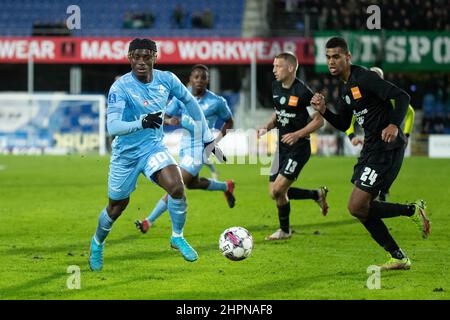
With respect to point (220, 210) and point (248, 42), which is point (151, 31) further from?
point (220, 210)

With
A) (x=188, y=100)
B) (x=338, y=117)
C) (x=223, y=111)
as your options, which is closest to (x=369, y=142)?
(x=338, y=117)

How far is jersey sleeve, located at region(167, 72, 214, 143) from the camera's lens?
31.5 feet

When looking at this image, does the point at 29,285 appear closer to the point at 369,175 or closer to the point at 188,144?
the point at 369,175

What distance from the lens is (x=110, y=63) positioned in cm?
4078

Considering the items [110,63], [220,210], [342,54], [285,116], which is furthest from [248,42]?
[342,54]

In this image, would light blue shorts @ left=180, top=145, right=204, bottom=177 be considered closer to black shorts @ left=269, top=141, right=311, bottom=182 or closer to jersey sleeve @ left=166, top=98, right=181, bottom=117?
jersey sleeve @ left=166, top=98, right=181, bottom=117

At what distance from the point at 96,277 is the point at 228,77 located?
34943mm

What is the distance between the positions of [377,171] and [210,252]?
8.40 feet

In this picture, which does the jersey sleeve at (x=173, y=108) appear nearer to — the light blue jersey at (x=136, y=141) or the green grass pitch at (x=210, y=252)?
the green grass pitch at (x=210, y=252)

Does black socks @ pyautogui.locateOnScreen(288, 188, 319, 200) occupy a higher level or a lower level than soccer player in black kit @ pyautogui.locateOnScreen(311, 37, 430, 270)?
lower

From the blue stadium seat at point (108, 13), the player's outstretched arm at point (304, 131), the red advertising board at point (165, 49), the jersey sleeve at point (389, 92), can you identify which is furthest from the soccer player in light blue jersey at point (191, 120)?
the blue stadium seat at point (108, 13)

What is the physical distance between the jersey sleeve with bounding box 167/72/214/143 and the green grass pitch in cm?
146

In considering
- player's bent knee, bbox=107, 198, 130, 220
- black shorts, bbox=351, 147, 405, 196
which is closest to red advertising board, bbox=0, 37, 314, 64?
black shorts, bbox=351, 147, 405, 196

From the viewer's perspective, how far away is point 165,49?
39625 millimetres
